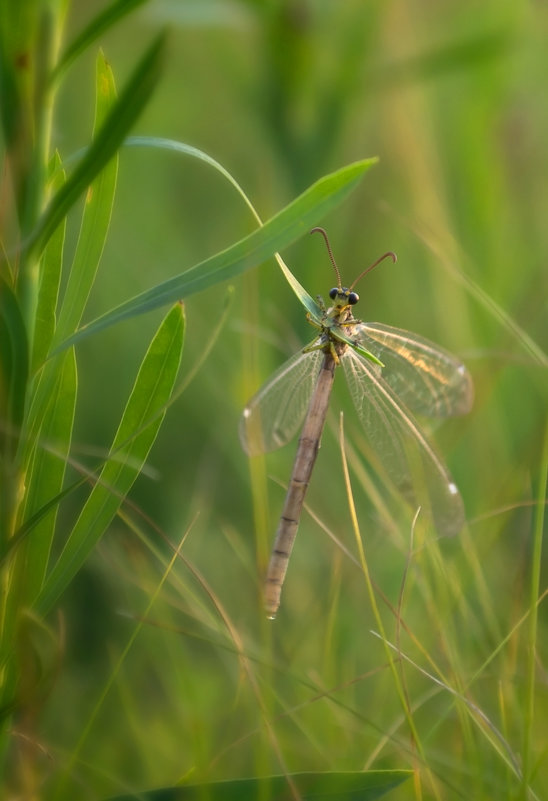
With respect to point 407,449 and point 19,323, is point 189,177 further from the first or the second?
point 19,323

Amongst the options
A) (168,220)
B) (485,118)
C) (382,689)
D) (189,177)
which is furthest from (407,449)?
(189,177)

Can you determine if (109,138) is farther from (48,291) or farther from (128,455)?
(128,455)

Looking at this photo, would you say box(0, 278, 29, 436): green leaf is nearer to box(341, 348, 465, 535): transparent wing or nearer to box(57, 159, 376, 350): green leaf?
box(57, 159, 376, 350): green leaf

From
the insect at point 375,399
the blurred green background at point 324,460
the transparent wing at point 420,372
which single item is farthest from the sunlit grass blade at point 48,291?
the transparent wing at point 420,372

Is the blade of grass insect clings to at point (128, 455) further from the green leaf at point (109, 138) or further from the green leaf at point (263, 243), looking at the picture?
the green leaf at point (109, 138)

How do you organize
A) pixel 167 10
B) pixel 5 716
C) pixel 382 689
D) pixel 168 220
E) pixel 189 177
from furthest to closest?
pixel 189 177 < pixel 168 220 < pixel 167 10 < pixel 382 689 < pixel 5 716

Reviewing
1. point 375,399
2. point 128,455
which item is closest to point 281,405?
point 375,399
